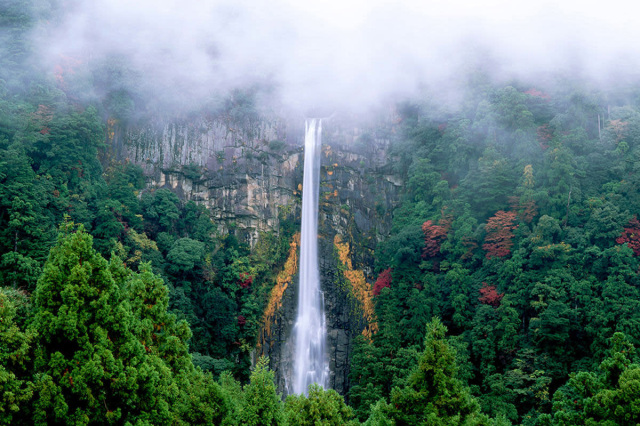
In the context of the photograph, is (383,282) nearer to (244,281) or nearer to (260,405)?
(244,281)

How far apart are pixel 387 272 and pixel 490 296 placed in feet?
24.6

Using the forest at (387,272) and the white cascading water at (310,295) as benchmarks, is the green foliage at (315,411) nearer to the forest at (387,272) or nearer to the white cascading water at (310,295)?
the forest at (387,272)

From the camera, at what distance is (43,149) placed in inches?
1086

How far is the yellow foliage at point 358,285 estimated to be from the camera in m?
31.9

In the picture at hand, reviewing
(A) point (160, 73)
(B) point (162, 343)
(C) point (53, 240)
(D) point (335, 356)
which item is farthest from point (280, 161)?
(B) point (162, 343)

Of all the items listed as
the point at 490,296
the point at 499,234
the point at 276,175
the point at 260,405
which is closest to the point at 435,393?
the point at 260,405

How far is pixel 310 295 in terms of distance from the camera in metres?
33.5

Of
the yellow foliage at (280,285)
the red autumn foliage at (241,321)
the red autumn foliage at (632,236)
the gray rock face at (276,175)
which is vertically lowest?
the red autumn foliage at (241,321)

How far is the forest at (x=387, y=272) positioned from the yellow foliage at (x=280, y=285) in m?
0.56

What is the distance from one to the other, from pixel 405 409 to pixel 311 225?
2040 centimetres

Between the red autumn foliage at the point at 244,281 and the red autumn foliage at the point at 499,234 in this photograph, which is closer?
the red autumn foliage at the point at 499,234

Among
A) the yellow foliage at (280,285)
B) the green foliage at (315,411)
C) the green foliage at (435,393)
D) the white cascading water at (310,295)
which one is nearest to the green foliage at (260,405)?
the green foliage at (315,411)

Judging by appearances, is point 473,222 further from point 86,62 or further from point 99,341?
point 86,62

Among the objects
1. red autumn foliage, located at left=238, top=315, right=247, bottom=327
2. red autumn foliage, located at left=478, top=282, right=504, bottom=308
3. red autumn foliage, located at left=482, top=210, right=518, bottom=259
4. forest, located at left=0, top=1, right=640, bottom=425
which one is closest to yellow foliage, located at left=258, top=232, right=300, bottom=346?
forest, located at left=0, top=1, right=640, bottom=425
